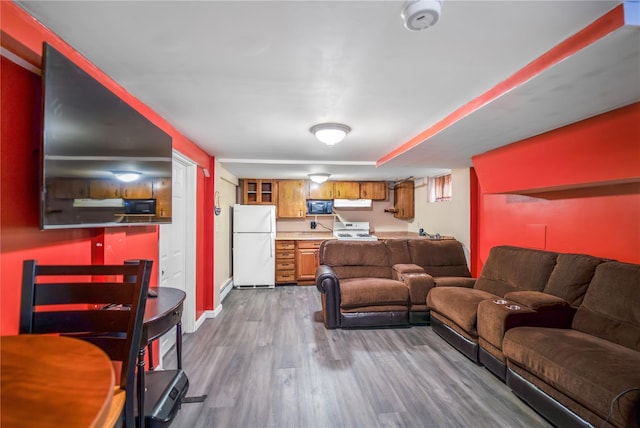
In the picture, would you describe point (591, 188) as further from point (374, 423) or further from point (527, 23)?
point (374, 423)

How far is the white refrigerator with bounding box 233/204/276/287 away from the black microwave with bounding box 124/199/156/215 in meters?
3.16

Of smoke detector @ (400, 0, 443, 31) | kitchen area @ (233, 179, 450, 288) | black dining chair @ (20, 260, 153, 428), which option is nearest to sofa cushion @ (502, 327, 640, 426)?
smoke detector @ (400, 0, 443, 31)

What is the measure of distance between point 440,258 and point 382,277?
902 mm

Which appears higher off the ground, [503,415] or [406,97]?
[406,97]

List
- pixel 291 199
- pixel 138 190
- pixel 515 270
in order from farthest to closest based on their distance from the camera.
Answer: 1. pixel 291 199
2. pixel 515 270
3. pixel 138 190

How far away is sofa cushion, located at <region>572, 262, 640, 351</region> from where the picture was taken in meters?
1.83

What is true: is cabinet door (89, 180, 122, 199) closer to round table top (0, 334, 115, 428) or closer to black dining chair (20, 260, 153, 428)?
black dining chair (20, 260, 153, 428)

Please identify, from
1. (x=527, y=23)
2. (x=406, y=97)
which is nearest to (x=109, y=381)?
(x=527, y=23)

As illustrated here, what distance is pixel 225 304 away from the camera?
424 centimetres

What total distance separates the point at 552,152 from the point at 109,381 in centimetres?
314

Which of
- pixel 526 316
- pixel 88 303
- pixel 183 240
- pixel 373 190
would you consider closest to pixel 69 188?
pixel 88 303

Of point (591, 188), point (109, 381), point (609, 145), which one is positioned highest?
point (609, 145)

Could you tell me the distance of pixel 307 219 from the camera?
6.05 metres

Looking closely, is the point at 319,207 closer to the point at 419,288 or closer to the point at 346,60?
the point at 419,288
